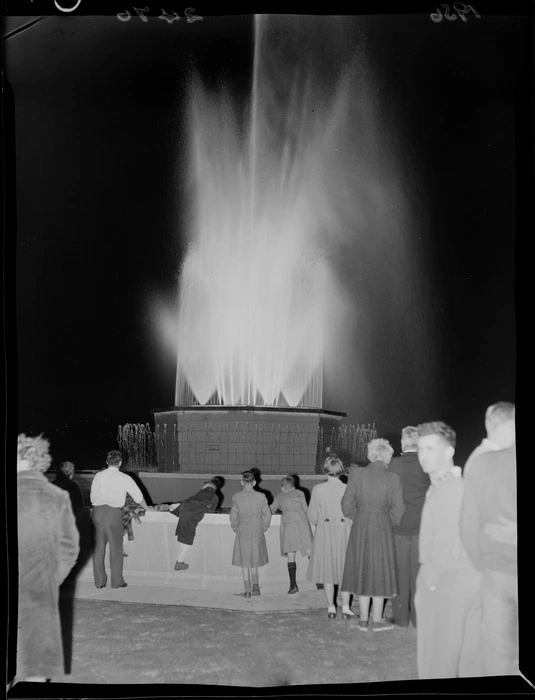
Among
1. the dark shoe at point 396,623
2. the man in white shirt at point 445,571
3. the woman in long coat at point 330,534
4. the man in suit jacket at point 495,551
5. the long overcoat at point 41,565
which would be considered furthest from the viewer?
the woman in long coat at point 330,534

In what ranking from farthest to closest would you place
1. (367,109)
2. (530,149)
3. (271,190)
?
(271,190) → (367,109) → (530,149)

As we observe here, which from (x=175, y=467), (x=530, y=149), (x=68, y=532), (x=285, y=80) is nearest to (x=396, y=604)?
(x=68, y=532)

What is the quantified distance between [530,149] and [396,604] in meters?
3.60

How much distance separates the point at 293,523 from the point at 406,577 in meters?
0.95

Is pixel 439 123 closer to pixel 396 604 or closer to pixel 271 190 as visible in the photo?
pixel 271 190

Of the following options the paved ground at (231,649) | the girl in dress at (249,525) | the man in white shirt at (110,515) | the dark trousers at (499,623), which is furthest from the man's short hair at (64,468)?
the dark trousers at (499,623)

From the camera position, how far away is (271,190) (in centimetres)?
602

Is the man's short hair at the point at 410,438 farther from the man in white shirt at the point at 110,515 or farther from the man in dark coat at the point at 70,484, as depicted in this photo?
the man in dark coat at the point at 70,484

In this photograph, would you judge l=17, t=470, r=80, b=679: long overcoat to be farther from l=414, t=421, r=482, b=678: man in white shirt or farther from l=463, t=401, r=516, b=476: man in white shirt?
l=463, t=401, r=516, b=476: man in white shirt

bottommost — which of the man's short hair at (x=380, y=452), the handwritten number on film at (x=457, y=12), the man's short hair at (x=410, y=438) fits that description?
the man's short hair at (x=380, y=452)

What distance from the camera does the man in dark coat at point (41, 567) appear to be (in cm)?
446

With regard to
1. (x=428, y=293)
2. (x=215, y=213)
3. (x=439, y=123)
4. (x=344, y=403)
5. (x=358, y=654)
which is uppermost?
(x=439, y=123)

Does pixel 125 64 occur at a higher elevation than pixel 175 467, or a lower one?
higher

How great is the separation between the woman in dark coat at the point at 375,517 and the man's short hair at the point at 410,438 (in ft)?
0.47
